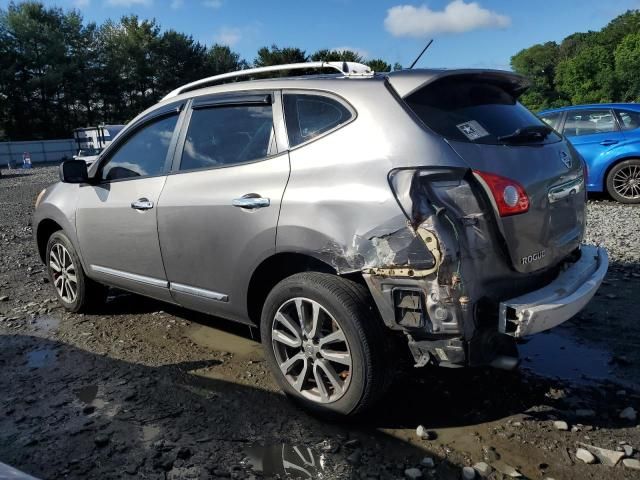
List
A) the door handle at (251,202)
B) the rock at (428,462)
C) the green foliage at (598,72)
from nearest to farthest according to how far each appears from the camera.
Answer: the rock at (428,462)
the door handle at (251,202)
the green foliage at (598,72)

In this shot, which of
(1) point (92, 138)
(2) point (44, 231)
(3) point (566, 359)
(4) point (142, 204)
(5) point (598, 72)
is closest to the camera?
(3) point (566, 359)

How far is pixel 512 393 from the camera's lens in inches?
131

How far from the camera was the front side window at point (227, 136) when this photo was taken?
11.2 feet

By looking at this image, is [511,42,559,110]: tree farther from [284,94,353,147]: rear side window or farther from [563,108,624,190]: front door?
[284,94,353,147]: rear side window

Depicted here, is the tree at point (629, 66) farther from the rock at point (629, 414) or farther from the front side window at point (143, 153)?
the front side window at point (143, 153)

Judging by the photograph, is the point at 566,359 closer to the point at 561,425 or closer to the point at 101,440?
the point at 561,425

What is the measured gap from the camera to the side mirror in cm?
443

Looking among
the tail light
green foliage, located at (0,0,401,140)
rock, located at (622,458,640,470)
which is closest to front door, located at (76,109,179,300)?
the tail light

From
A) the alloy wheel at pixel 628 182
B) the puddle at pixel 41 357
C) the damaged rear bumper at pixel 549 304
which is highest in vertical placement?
the damaged rear bumper at pixel 549 304

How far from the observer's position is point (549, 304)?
2.68 meters

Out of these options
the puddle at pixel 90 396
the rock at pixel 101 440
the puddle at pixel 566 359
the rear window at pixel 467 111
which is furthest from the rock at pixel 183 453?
the puddle at pixel 566 359

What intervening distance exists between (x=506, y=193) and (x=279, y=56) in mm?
50598

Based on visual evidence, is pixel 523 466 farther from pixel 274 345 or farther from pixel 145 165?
pixel 145 165

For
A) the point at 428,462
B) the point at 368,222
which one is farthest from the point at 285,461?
the point at 368,222
